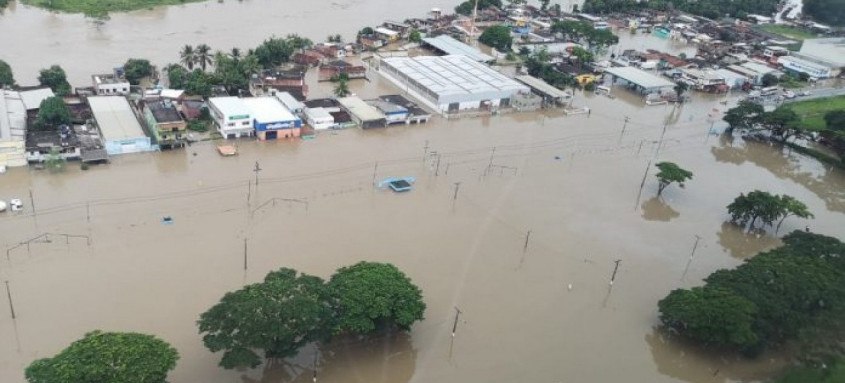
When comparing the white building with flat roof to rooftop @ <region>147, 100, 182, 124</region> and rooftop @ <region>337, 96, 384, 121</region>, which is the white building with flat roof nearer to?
rooftop @ <region>147, 100, 182, 124</region>

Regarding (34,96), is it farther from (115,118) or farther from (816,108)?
(816,108)

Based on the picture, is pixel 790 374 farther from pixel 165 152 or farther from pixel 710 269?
pixel 165 152

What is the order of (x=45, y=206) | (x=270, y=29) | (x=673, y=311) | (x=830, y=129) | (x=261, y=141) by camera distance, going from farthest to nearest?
(x=270, y=29), (x=830, y=129), (x=261, y=141), (x=45, y=206), (x=673, y=311)

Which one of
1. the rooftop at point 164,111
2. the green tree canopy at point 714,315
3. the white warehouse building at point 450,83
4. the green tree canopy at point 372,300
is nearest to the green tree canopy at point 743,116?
the white warehouse building at point 450,83

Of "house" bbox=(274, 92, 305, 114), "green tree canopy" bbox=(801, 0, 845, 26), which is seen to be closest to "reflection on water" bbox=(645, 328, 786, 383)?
"house" bbox=(274, 92, 305, 114)

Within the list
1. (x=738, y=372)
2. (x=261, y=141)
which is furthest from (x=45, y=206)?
(x=738, y=372)

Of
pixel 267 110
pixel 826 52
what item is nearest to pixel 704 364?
pixel 267 110
